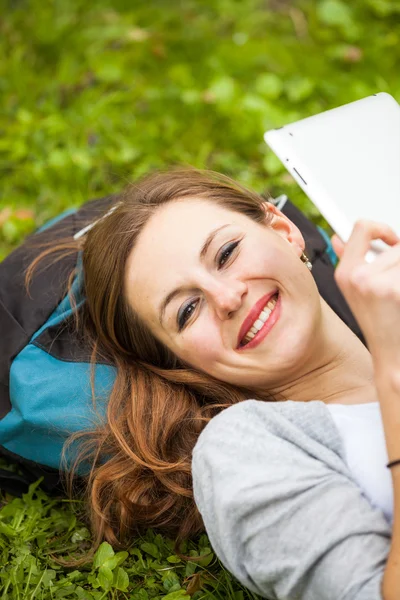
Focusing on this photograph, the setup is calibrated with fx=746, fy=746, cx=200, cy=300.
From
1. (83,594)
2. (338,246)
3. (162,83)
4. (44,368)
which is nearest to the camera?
(338,246)

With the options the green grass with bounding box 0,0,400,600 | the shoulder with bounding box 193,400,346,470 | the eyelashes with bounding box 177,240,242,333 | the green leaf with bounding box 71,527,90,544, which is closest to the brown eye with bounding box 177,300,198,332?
the eyelashes with bounding box 177,240,242,333

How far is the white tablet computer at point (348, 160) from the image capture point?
2459 millimetres

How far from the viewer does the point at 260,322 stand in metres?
2.40

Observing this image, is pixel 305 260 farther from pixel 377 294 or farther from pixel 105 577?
pixel 105 577

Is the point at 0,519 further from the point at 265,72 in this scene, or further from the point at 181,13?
the point at 181,13

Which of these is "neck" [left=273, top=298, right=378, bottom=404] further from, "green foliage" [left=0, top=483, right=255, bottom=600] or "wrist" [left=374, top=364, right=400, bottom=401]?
"green foliage" [left=0, top=483, right=255, bottom=600]

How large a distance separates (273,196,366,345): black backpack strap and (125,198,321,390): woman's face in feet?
2.07

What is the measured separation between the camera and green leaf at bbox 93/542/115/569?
2709mm

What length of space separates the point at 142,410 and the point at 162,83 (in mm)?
3066

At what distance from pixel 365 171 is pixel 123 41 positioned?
3.37 meters

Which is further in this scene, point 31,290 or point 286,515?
point 31,290

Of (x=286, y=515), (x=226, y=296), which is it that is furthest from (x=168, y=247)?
(x=286, y=515)

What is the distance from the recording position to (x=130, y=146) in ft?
15.4

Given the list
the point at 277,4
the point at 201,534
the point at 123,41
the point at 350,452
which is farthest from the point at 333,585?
the point at 277,4
